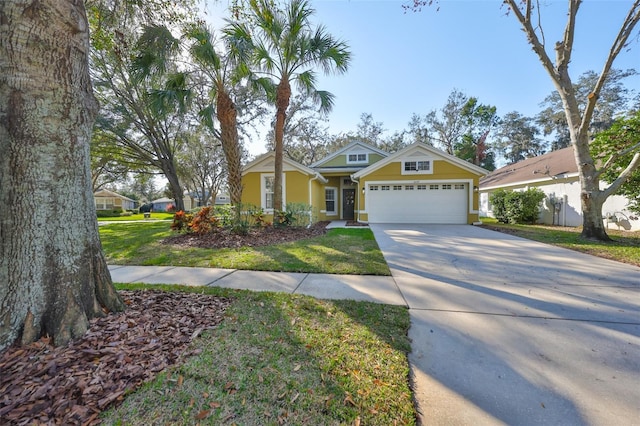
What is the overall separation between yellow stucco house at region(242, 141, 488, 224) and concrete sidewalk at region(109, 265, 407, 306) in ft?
25.4

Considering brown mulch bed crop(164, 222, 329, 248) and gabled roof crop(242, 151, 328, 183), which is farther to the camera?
gabled roof crop(242, 151, 328, 183)

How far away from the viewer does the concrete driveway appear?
1.77 metres

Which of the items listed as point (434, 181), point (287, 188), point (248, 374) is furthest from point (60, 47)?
point (434, 181)

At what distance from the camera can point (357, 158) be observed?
1750 cm

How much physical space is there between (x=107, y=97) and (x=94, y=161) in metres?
4.92

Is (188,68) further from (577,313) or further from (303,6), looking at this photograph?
(577,313)

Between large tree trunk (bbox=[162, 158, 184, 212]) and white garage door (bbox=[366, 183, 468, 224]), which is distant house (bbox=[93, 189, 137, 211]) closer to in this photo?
large tree trunk (bbox=[162, 158, 184, 212])

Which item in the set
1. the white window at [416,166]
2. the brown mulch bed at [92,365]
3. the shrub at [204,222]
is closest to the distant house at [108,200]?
the shrub at [204,222]

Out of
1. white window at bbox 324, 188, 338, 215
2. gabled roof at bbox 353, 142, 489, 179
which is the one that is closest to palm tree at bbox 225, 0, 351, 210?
gabled roof at bbox 353, 142, 489, 179

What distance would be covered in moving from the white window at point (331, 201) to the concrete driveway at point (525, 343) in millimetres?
11672

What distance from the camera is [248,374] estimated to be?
1.99 m

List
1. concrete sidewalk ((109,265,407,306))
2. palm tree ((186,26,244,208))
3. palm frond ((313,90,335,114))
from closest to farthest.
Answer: concrete sidewalk ((109,265,407,306))
palm tree ((186,26,244,208))
palm frond ((313,90,335,114))

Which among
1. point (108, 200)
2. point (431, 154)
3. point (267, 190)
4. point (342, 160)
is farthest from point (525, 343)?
point (108, 200)

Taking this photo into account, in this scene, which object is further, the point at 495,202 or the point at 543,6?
the point at 495,202
